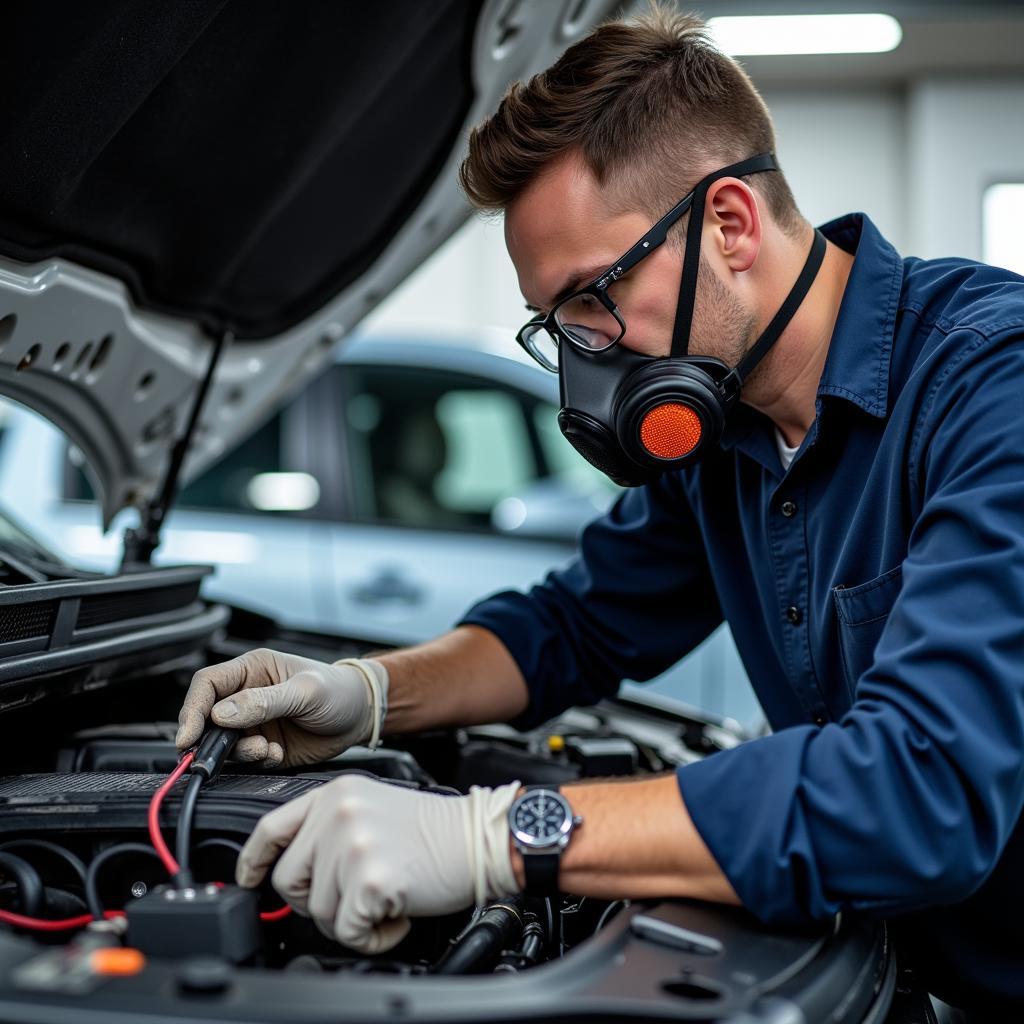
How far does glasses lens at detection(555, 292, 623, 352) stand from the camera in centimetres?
140

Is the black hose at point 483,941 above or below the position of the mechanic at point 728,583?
below

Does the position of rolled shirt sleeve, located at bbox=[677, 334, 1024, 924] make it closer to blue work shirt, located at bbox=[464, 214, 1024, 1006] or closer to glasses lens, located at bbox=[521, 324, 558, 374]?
blue work shirt, located at bbox=[464, 214, 1024, 1006]

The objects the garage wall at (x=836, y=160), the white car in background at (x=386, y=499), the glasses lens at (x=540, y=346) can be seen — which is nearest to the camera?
the glasses lens at (x=540, y=346)

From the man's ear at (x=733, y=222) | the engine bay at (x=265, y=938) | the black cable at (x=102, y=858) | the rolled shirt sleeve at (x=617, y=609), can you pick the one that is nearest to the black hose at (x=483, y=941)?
the engine bay at (x=265, y=938)

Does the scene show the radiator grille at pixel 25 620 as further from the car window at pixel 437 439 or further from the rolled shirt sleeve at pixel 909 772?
the car window at pixel 437 439

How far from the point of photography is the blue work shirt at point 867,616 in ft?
3.18

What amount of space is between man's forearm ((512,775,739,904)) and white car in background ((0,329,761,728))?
2.32 metres

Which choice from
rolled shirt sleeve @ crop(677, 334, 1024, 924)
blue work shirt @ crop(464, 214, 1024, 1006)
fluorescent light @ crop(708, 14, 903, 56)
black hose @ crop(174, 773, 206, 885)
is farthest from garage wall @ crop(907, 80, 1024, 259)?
black hose @ crop(174, 773, 206, 885)

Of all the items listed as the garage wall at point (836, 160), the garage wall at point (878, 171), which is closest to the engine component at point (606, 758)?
the garage wall at point (878, 171)

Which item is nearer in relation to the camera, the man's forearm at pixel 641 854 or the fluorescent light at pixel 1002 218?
the man's forearm at pixel 641 854

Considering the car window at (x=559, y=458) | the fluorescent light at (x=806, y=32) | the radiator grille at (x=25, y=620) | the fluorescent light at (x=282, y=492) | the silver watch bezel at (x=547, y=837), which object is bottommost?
the silver watch bezel at (x=547, y=837)

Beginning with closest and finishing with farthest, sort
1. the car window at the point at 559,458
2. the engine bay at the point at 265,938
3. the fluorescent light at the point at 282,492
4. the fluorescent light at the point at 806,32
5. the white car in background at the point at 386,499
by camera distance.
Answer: the engine bay at the point at 265,938, the white car in background at the point at 386,499, the fluorescent light at the point at 282,492, the car window at the point at 559,458, the fluorescent light at the point at 806,32

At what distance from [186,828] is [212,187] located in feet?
3.06

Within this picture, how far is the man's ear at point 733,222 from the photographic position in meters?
1.40
